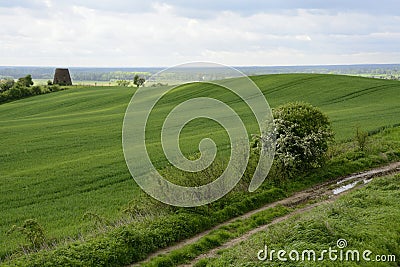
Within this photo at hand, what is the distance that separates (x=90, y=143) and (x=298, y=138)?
810 inches

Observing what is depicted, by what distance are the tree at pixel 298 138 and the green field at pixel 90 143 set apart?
6.84 m

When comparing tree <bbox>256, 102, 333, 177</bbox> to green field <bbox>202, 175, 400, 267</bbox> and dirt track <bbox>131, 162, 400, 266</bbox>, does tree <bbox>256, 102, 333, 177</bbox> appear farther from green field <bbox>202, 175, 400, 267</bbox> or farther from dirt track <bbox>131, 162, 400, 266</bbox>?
green field <bbox>202, 175, 400, 267</bbox>

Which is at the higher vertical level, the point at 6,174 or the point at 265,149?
the point at 265,149

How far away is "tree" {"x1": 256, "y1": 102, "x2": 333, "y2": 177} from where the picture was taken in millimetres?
20062

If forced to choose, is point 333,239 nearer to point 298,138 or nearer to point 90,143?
point 298,138

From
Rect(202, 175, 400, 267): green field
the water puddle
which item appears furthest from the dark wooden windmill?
Rect(202, 175, 400, 267): green field

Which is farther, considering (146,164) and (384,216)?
(146,164)

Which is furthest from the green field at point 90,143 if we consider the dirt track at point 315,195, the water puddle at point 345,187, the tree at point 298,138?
the water puddle at point 345,187

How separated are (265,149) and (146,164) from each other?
782 cm

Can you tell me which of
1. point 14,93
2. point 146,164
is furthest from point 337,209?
point 14,93

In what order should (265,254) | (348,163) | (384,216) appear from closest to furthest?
(265,254)
(384,216)
(348,163)

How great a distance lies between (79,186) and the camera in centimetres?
2145

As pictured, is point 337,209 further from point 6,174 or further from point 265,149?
point 6,174

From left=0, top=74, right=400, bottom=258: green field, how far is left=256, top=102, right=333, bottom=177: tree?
6838mm
